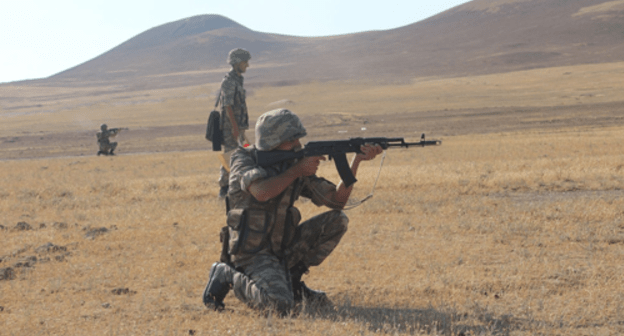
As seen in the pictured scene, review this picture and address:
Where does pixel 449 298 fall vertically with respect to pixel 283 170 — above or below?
below

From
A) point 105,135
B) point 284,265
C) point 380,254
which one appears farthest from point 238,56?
point 105,135

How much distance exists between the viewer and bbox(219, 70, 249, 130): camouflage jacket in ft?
35.4

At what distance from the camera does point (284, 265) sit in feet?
17.8

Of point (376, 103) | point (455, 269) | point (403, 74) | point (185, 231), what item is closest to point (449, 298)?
point (455, 269)

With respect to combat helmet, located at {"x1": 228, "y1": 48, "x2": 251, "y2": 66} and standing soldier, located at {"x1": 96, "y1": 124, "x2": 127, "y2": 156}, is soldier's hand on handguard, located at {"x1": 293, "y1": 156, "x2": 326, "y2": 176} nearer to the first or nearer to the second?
combat helmet, located at {"x1": 228, "y1": 48, "x2": 251, "y2": 66}

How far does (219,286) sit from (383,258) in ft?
7.64

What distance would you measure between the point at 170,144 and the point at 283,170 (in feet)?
87.4

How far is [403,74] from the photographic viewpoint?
395ft

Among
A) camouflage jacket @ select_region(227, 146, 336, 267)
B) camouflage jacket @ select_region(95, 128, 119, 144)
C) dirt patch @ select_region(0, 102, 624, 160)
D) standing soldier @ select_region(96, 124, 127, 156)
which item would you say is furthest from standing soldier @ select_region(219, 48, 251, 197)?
camouflage jacket @ select_region(95, 128, 119, 144)

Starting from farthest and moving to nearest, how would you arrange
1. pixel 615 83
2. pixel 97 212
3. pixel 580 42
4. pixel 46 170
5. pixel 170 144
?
pixel 580 42
pixel 615 83
pixel 170 144
pixel 46 170
pixel 97 212

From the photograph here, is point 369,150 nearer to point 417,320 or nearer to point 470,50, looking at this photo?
point 417,320

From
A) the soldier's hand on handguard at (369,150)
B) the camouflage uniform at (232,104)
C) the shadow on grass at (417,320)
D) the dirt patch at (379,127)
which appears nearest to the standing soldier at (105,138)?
the dirt patch at (379,127)

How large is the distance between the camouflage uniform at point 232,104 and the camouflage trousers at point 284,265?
17.0 feet

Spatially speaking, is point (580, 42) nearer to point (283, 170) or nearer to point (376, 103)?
point (376, 103)
